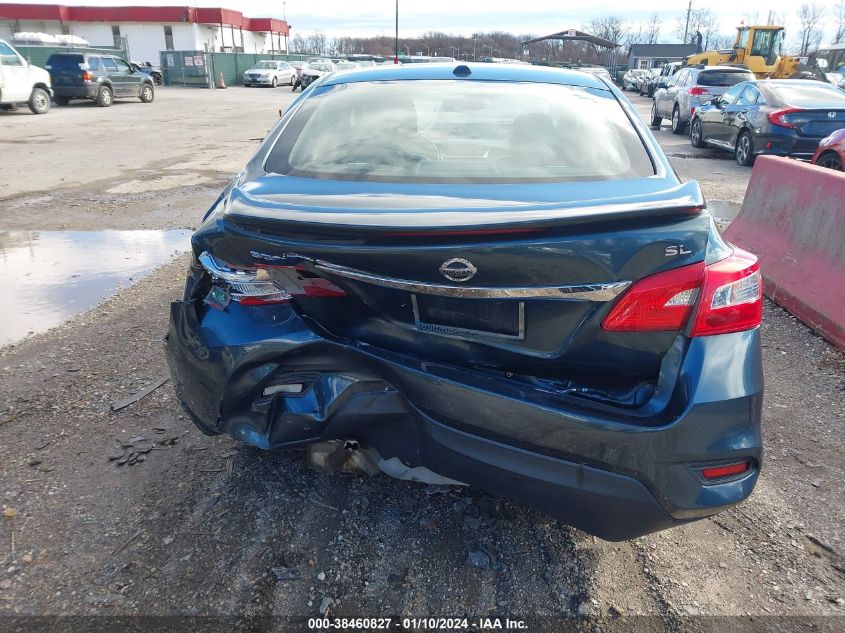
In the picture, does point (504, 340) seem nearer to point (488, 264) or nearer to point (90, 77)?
point (488, 264)

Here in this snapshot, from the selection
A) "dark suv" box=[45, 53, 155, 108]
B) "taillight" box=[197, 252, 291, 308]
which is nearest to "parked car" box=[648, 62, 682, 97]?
"dark suv" box=[45, 53, 155, 108]

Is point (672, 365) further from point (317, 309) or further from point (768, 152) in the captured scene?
point (768, 152)

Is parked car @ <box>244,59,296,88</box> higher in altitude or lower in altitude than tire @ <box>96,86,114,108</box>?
higher

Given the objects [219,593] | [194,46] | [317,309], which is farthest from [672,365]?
[194,46]

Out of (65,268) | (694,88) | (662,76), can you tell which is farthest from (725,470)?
(662,76)

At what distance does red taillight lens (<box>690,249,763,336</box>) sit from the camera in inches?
78.1

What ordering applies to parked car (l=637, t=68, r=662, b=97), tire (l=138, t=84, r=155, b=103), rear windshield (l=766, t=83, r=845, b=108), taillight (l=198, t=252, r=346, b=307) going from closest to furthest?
taillight (l=198, t=252, r=346, b=307)
rear windshield (l=766, t=83, r=845, b=108)
tire (l=138, t=84, r=155, b=103)
parked car (l=637, t=68, r=662, b=97)

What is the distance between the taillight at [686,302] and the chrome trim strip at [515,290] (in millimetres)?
55

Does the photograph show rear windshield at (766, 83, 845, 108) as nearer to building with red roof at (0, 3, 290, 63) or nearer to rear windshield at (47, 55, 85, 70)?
rear windshield at (47, 55, 85, 70)

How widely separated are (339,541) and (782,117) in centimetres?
1133

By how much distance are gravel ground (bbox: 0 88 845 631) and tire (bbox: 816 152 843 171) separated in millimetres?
5858

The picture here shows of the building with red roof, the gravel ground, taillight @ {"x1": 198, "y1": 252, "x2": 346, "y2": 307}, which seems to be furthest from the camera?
the building with red roof

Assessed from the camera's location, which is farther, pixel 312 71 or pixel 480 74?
pixel 312 71

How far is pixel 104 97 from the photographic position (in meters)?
24.3
